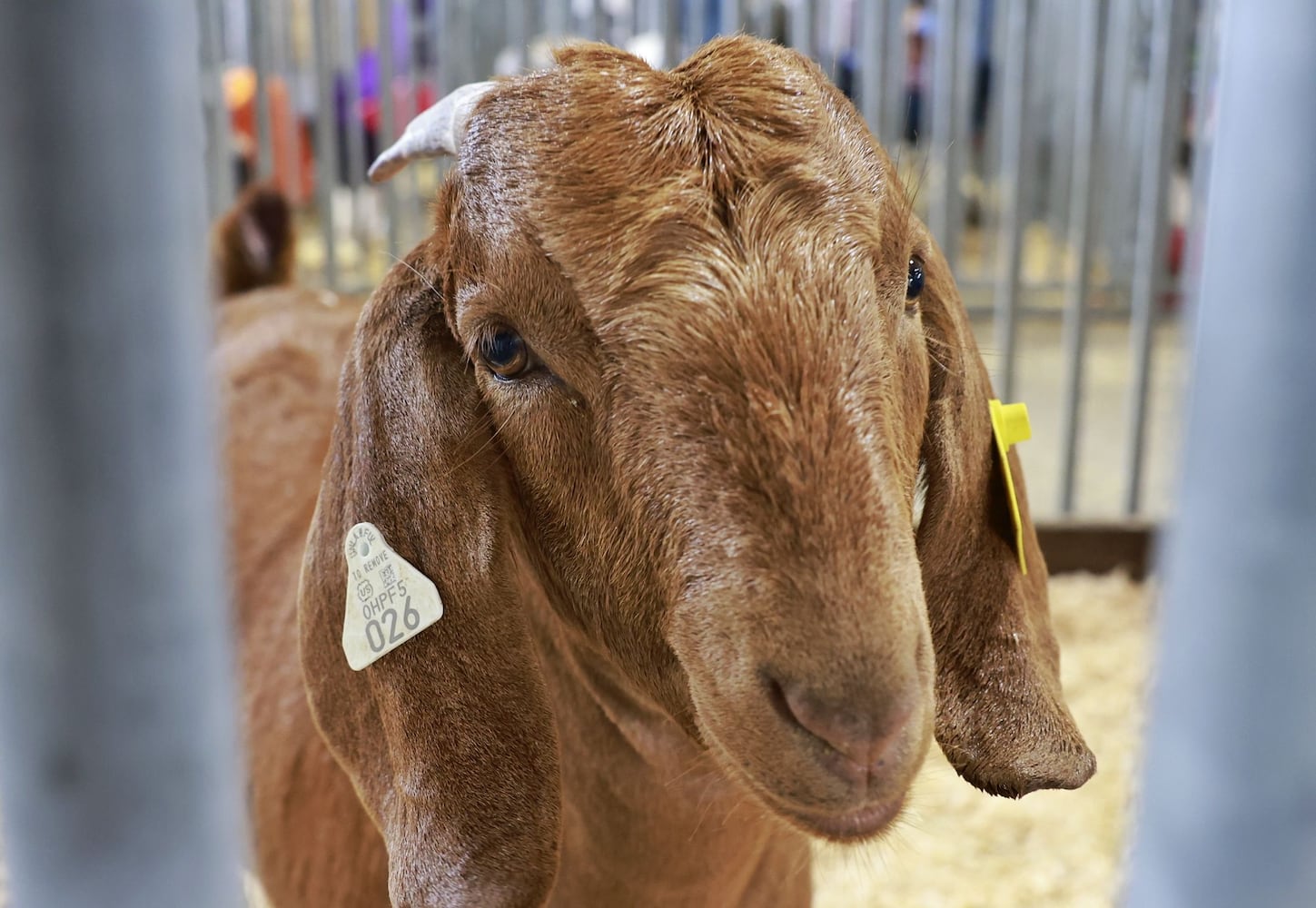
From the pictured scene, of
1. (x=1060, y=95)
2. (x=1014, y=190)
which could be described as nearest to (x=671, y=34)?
(x=1014, y=190)

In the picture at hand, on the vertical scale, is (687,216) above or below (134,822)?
above

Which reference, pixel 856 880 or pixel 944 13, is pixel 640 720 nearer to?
pixel 856 880

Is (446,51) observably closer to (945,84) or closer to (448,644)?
(945,84)

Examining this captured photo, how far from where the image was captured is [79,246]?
0.49 m

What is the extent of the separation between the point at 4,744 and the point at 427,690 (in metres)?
0.56

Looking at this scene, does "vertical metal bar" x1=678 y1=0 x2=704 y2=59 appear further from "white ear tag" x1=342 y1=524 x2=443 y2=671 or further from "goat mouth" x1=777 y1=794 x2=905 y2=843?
"goat mouth" x1=777 y1=794 x2=905 y2=843

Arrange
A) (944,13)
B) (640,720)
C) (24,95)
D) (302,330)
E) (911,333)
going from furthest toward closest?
(944,13) < (302,330) < (640,720) < (911,333) < (24,95)

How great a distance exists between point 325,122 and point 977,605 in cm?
295

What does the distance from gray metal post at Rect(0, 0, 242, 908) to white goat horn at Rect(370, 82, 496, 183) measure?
494mm

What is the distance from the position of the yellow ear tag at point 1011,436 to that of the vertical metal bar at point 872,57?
181cm

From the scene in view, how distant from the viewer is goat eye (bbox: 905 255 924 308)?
1.04 metres

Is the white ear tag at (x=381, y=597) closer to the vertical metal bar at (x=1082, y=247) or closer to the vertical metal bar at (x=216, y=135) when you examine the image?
the vertical metal bar at (x=216, y=135)

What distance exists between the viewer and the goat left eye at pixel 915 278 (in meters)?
1.04

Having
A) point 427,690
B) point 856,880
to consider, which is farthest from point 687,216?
point 856,880
